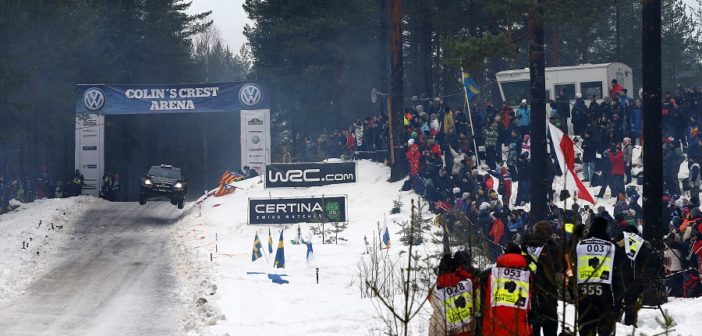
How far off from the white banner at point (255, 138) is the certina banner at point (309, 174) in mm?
6811

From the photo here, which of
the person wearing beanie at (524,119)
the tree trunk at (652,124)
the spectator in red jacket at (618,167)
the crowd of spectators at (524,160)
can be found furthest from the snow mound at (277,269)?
the spectator in red jacket at (618,167)

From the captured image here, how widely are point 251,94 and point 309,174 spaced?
8569 mm

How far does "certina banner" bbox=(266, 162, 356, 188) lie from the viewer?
33.8 m

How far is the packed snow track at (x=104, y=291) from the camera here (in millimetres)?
16016

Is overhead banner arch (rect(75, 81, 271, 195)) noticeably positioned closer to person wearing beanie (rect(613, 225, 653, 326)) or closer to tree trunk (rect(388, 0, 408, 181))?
tree trunk (rect(388, 0, 408, 181))

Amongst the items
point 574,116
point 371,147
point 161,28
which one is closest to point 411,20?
point 161,28

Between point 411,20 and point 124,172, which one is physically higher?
point 411,20

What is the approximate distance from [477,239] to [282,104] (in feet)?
127

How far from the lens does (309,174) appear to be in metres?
33.8

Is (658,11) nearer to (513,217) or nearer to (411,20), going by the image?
(513,217)

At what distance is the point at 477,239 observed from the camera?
63.2ft

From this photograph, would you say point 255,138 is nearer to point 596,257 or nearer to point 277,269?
point 277,269

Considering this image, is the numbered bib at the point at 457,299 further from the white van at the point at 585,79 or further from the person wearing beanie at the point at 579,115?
Answer: the white van at the point at 585,79

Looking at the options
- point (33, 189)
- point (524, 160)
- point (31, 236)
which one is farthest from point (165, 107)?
point (524, 160)
